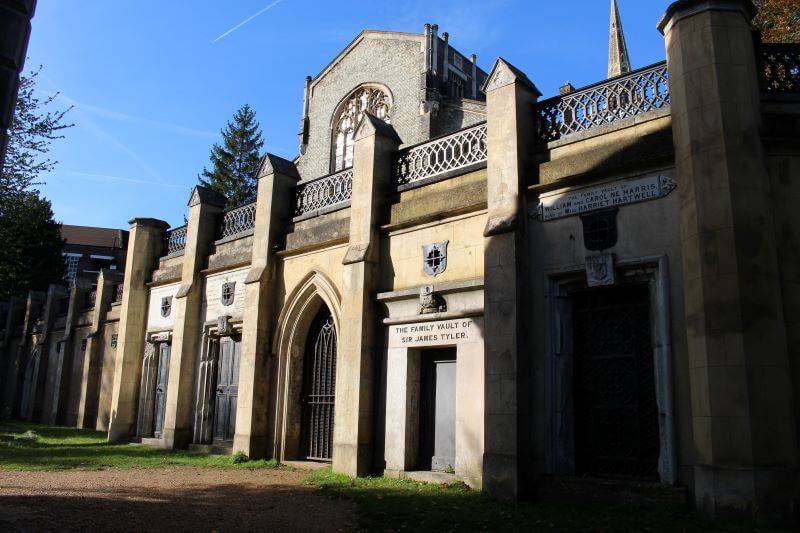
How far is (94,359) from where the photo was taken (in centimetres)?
2281

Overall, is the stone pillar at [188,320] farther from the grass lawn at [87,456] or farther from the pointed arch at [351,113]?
the pointed arch at [351,113]

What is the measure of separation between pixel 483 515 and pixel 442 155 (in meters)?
6.54

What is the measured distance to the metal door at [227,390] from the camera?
15266 millimetres

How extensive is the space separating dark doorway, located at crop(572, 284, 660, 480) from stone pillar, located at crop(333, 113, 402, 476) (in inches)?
154

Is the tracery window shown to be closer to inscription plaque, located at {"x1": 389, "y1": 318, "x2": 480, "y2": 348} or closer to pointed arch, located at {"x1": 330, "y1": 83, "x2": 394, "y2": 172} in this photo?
pointed arch, located at {"x1": 330, "y1": 83, "x2": 394, "y2": 172}

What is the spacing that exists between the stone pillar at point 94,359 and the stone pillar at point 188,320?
6733 mm

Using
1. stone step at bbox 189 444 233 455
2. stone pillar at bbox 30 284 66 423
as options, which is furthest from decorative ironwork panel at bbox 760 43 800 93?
stone pillar at bbox 30 284 66 423

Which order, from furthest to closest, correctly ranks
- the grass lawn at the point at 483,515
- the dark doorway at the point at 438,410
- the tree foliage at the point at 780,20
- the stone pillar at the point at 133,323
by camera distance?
the tree foliage at the point at 780,20
the stone pillar at the point at 133,323
the dark doorway at the point at 438,410
the grass lawn at the point at 483,515

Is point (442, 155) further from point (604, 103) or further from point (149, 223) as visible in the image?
point (149, 223)

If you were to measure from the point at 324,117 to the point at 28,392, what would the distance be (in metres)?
20.3

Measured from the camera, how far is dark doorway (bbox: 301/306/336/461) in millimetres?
13383

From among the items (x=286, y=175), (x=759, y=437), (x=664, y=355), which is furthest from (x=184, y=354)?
(x=759, y=437)

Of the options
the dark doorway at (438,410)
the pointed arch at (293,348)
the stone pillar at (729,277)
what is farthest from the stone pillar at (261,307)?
the stone pillar at (729,277)

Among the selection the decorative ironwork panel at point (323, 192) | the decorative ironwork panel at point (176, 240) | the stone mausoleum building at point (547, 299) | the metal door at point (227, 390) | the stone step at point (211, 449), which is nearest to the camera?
the stone mausoleum building at point (547, 299)
